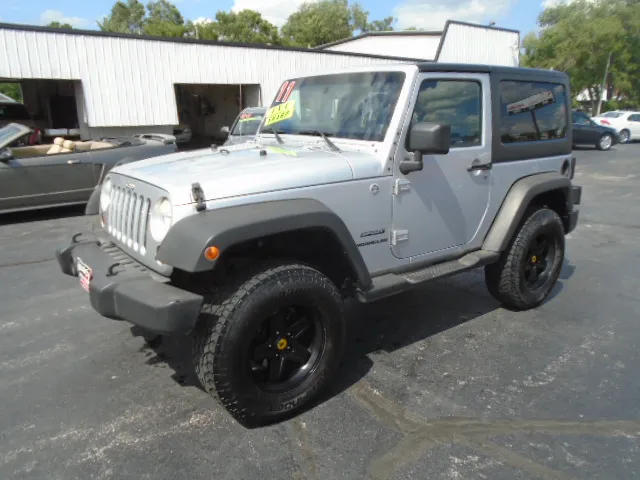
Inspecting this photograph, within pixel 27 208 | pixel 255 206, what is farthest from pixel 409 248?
pixel 27 208

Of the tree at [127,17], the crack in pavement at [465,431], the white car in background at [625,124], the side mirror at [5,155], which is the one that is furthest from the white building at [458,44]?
the tree at [127,17]

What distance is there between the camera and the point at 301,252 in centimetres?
296

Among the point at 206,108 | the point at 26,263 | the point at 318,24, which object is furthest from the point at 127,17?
the point at 26,263

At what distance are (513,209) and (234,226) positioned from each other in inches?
94.3

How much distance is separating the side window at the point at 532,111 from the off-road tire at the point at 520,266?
676mm

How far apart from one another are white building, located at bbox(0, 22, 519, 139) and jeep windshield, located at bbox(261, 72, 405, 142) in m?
5.30

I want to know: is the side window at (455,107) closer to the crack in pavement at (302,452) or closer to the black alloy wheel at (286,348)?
the black alloy wheel at (286,348)

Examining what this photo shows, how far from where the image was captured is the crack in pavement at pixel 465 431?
2393 mm

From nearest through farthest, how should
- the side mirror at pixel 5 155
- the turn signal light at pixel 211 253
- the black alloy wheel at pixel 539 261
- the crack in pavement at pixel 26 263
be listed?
the turn signal light at pixel 211 253, the black alloy wheel at pixel 539 261, the crack in pavement at pixel 26 263, the side mirror at pixel 5 155

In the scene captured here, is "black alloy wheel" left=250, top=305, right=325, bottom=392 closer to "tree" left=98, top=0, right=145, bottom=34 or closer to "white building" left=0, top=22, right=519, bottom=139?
"white building" left=0, top=22, right=519, bottom=139

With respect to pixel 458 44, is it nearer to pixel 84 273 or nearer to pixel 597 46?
pixel 597 46

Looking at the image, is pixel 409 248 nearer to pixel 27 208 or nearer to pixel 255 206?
pixel 255 206

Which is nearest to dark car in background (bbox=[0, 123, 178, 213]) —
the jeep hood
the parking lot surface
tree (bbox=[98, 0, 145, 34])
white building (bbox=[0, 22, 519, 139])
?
the parking lot surface

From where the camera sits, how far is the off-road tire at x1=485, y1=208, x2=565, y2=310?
3.87 m
